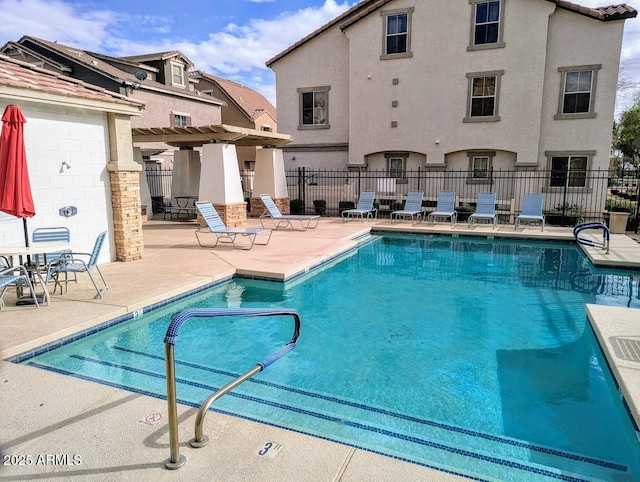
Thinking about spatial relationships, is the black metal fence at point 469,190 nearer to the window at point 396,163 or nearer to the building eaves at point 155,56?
the window at point 396,163

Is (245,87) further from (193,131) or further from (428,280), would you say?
(428,280)

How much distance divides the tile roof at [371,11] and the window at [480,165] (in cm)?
556

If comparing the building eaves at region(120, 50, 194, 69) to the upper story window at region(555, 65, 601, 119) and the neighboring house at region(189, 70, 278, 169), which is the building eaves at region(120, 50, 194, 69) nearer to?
the neighboring house at region(189, 70, 278, 169)

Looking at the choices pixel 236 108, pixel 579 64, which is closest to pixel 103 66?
pixel 236 108

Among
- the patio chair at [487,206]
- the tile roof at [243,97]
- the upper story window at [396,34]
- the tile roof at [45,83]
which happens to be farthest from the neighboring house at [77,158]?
the tile roof at [243,97]

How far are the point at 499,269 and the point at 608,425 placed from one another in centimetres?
605

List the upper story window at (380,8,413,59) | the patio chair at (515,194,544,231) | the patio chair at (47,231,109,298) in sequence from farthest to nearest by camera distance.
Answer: the upper story window at (380,8,413,59), the patio chair at (515,194,544,231), the patio chair at (47,231,109,298)

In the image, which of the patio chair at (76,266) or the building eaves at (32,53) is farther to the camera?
the building eaves at (32,53)

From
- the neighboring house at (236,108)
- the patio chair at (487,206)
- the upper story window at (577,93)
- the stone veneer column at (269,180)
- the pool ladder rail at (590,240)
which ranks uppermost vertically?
the neighboring house at (236,108)

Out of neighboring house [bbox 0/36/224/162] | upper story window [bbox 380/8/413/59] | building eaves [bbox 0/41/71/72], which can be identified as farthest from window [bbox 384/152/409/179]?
building eaves [bbox 0/41/71/72]

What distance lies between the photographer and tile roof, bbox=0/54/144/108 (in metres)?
6.60

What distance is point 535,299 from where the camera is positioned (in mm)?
7484

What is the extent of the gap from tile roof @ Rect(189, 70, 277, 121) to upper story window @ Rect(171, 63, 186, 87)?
19.4 ft

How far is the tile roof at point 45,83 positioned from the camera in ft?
21.6
